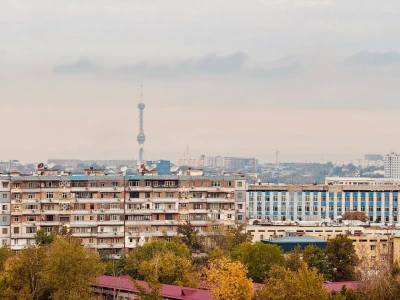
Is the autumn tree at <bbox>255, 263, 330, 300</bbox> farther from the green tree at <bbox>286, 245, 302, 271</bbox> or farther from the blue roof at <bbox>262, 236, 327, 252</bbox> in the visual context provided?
the blue roof at <bbox>262, 236, 327, 252</bbox>

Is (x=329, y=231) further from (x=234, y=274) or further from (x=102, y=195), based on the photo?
(x=234, y=274)

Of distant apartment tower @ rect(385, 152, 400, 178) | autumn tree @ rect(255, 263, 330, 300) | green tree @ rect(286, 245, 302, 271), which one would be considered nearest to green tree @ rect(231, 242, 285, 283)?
green tree @ rect(286, 245, 302, 271)

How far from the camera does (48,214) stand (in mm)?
50719

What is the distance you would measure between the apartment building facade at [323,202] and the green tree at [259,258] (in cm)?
4368

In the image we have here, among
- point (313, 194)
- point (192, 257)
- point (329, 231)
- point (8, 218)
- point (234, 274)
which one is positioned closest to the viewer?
point (234, 274)

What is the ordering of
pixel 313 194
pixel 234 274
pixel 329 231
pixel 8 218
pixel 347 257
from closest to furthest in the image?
pixel 234 274, pixel 347 257, pixel 8 218, pixel 329 231, pixel 313 194

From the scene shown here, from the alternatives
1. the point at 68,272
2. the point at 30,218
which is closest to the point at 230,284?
the point at 68,272

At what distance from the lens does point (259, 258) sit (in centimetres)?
4091

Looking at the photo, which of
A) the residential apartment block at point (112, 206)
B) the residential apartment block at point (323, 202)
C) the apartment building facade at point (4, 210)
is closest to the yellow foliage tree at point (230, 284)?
the residential apartment block at point (112, 206)

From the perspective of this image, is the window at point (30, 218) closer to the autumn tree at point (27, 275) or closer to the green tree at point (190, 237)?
the green tree at point (190, 237)

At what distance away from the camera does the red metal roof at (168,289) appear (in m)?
35.1

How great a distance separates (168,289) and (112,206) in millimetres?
15164

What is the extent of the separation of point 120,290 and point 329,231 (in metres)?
22.9

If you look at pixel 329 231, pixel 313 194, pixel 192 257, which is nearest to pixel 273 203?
pixel 313 194
